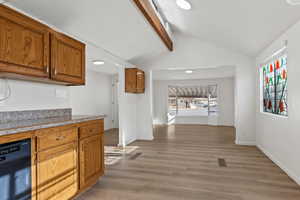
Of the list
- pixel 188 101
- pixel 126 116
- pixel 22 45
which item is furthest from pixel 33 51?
pixel 188 101

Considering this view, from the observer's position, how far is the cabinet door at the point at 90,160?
221 cm

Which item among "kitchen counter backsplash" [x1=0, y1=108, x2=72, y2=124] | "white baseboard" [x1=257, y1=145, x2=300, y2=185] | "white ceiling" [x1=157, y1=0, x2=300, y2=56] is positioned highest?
"white ceiling" [x1=157, y1=0, x2=300, y2=56]

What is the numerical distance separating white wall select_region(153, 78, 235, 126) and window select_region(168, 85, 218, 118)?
12.0 inches

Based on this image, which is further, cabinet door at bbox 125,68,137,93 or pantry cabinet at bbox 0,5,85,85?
cabinet door at bbox 125,68,137,93

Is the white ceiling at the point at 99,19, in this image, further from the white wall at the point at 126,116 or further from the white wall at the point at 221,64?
the white wall at the point at 221,64

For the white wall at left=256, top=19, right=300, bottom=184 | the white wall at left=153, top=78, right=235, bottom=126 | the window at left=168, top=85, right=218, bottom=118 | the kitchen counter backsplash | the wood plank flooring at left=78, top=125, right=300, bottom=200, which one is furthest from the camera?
the window at left=168, top=85, right=218, bottom=118

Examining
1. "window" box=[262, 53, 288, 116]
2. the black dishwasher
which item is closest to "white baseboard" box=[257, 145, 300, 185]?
"window" box=[262, 53, 288, 116]

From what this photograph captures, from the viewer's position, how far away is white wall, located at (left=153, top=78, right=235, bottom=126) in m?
8.73

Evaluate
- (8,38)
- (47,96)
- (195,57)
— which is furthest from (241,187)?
Answer: (195,57)

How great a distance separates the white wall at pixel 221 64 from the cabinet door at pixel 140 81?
34cm

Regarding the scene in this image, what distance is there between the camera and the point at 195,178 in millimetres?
2768

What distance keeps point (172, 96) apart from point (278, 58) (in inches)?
263

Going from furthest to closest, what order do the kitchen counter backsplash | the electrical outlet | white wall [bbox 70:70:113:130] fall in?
white wall [bbox 70:70:113:130] < the electrical outlet < the kitchen counter backsplash

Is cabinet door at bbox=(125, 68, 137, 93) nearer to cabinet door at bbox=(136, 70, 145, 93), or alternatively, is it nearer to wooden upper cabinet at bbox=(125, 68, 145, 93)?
wooden upper cabinet at bbox=(125, 68, 145, 93)
